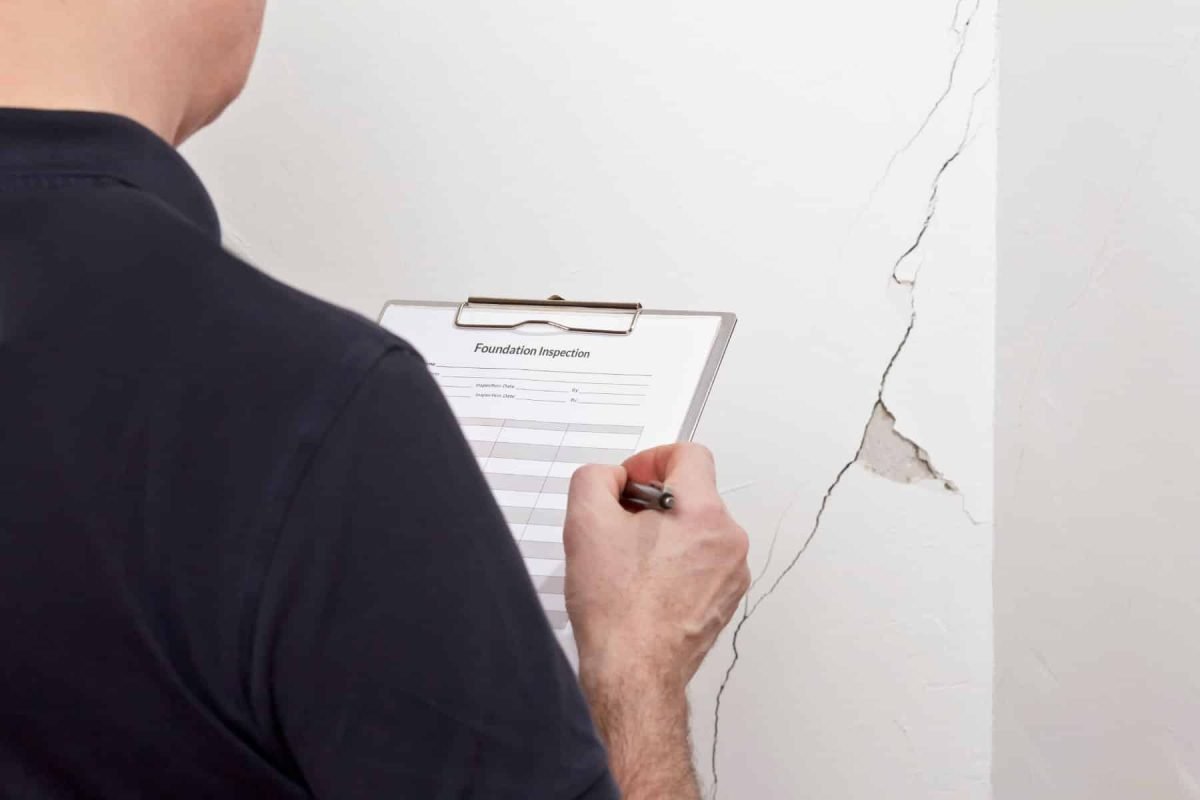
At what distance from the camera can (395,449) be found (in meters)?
0.43

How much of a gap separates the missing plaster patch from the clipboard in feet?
0.98

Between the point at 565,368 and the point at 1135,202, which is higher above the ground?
the point at 1135,202

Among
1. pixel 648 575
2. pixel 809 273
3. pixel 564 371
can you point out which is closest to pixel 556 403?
pixel 564 371

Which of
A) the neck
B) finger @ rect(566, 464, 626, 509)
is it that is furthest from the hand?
the neck

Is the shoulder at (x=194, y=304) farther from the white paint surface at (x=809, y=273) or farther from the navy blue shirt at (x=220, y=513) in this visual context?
the white paint surface at (x=809, y=273)

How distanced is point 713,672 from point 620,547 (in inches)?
17.8

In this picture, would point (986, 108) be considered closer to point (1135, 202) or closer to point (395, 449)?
point (1135, 202)

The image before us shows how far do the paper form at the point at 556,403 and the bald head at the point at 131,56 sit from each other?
0.92ft

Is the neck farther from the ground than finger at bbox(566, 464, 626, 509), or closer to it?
farther from the ground

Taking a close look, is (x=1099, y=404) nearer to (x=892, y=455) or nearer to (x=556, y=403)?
(x=892, y=455)

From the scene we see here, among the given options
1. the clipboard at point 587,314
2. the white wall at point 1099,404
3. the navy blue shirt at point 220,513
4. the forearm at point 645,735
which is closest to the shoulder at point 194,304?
the navy blue shirt at point 220,513

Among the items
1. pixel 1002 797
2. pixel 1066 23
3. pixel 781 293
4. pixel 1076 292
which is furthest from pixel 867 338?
pixel 1002 797

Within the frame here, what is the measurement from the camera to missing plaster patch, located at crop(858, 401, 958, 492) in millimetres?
1133

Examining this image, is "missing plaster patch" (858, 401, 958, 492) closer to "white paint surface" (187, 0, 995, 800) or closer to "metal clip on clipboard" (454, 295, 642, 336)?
"white paint surface" (187, 0, 995, 800)
